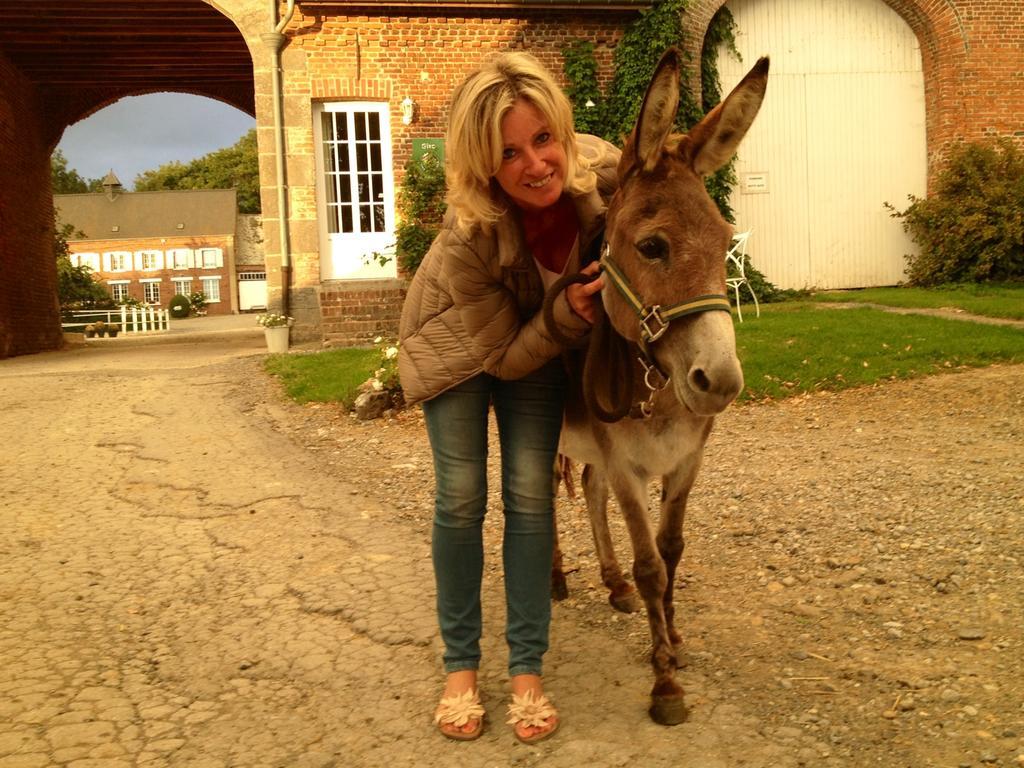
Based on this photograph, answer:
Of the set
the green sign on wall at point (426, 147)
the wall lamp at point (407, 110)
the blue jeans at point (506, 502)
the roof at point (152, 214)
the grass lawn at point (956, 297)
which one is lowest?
the blue jeans at point (506, 502)

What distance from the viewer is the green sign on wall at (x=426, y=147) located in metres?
13.0

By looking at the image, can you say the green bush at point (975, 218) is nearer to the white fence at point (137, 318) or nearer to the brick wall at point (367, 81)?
the brick wall at point (367, 81)

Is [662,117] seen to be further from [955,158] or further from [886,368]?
[955,158]

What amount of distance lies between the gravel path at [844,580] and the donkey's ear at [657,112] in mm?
1789

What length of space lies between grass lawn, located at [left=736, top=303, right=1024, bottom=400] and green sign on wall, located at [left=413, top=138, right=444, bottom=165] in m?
5.68

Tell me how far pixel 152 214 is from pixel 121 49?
50.1 m

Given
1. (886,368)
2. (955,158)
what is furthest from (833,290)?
(886,368)

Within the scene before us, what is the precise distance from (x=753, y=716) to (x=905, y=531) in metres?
2.02

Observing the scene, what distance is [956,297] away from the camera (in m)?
12.4

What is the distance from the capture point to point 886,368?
8.01 m

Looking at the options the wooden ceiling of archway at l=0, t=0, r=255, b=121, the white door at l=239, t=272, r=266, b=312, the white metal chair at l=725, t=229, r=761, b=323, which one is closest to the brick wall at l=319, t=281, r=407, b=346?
the white metal chair at l=725, t=229, r=761, b=323

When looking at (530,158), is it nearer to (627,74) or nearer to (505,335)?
(505,335)

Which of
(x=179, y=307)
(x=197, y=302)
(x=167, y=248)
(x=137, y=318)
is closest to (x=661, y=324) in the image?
(x=137, y=318)

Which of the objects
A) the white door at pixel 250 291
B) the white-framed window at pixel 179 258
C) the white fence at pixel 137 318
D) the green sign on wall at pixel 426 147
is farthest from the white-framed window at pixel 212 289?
the green sign on wall at pixel 426 147
